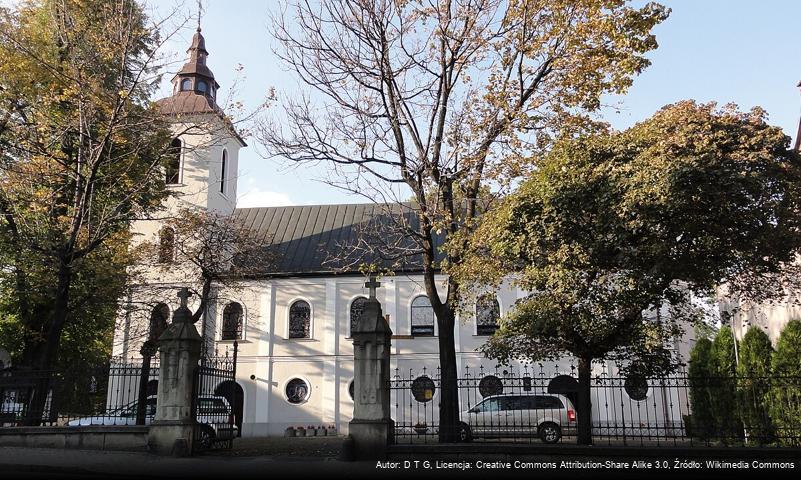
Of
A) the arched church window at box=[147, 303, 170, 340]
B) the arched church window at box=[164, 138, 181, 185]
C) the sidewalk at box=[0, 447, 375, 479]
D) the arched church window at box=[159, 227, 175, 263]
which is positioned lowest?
the sidewalk at box=[0, 447, 375, 479]

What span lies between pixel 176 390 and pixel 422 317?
54.1 ft

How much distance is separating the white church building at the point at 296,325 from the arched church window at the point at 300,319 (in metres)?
0.05

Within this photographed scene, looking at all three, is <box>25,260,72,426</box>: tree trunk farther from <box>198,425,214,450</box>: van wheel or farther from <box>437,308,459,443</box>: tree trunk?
<box>437,308,459,443</box>: tree trunk

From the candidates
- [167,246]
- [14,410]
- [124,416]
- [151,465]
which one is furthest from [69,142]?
[151,465]

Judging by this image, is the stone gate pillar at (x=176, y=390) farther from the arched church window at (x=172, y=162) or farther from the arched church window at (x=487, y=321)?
the arched church window at (x=487, y=321)

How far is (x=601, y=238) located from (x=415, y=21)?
6469 mm

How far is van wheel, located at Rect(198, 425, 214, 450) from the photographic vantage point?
12.1 metres

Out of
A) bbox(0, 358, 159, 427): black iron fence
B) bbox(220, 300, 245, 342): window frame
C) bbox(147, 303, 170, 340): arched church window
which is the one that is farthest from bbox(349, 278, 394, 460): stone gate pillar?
bbox(220, 300, 245, 342): window frame

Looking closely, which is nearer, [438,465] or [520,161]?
[438,465]

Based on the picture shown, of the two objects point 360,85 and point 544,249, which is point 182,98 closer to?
point 360,85

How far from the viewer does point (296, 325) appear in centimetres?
2825

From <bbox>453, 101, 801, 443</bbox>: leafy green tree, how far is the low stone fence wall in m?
7.16

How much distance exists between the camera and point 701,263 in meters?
11.2

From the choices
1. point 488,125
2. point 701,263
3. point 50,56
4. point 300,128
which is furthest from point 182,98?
point 701,263
